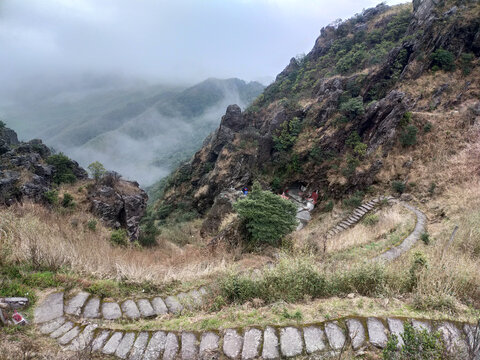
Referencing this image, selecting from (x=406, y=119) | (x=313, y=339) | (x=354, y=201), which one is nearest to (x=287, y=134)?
(x=406, y=119)

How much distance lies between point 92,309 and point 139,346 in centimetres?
103

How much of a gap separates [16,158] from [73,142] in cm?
10412

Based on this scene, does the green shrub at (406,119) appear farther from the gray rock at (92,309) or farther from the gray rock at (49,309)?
the gray rock at (49,309)

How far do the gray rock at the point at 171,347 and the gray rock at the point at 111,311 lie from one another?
0.93 meters

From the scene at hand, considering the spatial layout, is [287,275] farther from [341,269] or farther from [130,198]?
[130,198]

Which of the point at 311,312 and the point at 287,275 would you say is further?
the point at 287,275

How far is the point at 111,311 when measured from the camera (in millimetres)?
3182

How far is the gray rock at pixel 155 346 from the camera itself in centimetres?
252

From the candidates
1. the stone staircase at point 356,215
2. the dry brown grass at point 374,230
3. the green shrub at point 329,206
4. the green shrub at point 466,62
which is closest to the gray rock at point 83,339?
the dry brown grass at point 374,230

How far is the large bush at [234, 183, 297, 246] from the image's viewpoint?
805 cm

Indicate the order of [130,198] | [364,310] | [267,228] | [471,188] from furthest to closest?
[130,198]
[471,188]
[267,228]
[364,310]

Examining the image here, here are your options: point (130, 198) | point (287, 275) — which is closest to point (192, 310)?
Result: point (287, 275)

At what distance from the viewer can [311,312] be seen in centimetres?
294

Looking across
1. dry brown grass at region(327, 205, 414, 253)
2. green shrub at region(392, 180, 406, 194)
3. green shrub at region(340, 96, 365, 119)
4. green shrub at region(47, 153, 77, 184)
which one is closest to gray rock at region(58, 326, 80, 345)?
dry brown grass at region(327, 205, 414, 253)
